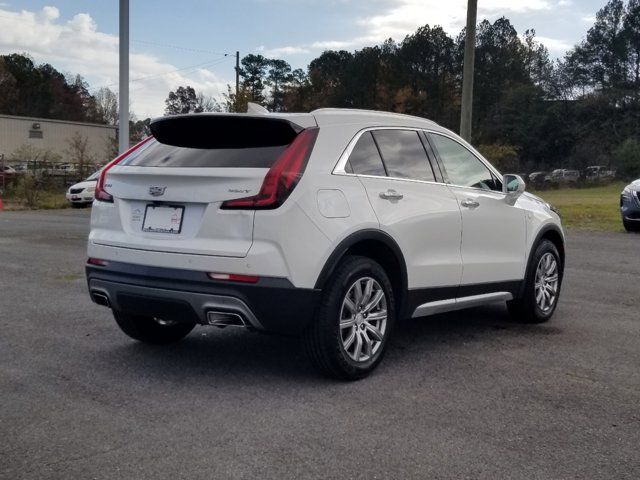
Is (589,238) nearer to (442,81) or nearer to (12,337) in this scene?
(12,337)

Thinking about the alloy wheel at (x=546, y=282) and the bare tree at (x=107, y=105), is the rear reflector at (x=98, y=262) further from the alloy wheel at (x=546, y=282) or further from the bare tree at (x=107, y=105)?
the bare tree at (x=107, y=105)

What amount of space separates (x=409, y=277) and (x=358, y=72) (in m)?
81.8

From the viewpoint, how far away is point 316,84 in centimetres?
8775

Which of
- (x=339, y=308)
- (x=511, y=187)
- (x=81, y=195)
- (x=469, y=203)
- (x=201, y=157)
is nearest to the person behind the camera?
(x=339, y=308)

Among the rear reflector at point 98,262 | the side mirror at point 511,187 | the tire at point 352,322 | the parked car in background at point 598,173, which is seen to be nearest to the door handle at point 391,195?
the tire at point 352,322

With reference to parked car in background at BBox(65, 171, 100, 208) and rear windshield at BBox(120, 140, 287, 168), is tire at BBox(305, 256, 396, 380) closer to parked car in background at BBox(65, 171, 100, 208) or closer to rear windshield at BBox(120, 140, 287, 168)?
rear windshield at BBox(120, 140, 287, 168)

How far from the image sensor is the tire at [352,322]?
4.65 m

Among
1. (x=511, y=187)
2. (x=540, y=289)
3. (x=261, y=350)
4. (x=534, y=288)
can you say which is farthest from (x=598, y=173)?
(x=261, y=350)

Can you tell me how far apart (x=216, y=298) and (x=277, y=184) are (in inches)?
30.1

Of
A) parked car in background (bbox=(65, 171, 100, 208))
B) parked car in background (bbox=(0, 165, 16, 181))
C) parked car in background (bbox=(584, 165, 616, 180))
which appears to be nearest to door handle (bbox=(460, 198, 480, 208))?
parked car in background (bbox=(65, 171, 100, 208))

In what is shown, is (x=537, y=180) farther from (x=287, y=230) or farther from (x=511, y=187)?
(x=287, y=230)

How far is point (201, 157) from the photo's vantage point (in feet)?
15.9

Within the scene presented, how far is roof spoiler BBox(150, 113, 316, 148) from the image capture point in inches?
188

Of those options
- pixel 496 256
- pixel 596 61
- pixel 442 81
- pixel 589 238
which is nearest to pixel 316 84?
pixel 442 81
